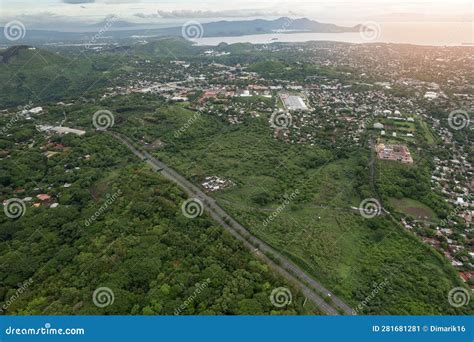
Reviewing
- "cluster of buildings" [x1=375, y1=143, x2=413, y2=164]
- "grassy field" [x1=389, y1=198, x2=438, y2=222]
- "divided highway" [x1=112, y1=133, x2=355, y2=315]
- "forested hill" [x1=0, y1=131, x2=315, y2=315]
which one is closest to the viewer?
"forested hill" [x1=0, y1=131, x2=315, y2=315]

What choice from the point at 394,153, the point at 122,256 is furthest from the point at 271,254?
the point at 394,153

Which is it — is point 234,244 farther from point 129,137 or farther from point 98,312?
point 129,137

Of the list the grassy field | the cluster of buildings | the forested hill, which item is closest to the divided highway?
the forested hill

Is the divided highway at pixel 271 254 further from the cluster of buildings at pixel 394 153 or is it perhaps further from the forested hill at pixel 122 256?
the cluster of buildings at pixel 394 153

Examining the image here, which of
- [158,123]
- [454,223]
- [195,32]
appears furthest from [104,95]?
[454,223]

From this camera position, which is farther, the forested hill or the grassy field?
the grassy field

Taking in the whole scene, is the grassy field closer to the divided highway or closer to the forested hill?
the divided highway

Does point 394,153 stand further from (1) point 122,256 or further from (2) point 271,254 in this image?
(1) point 122,256

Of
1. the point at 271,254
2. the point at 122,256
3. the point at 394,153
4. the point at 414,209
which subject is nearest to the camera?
the point at 122,256
